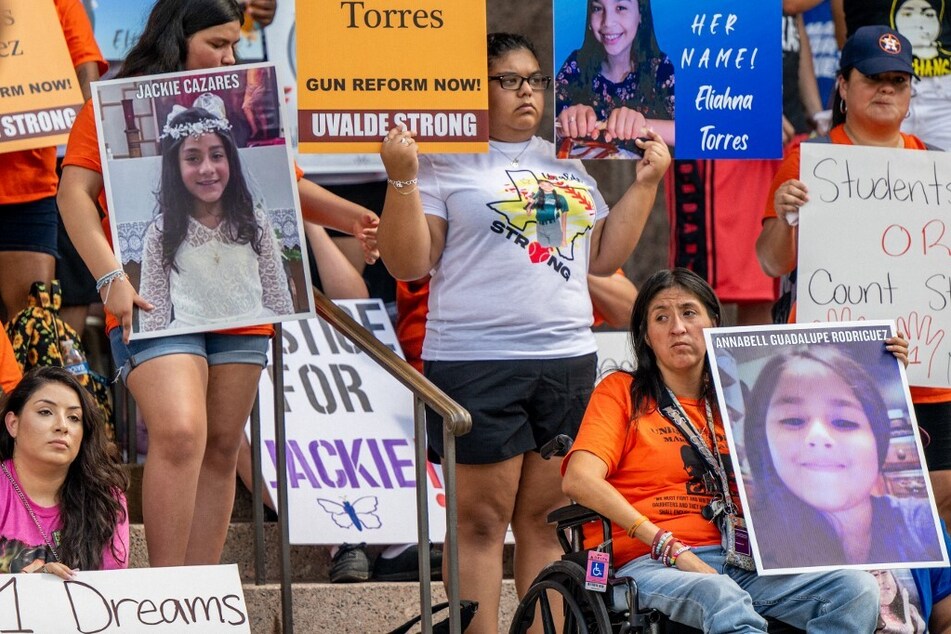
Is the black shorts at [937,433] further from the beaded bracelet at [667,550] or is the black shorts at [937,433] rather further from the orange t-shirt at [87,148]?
the orange t-shirt at [87,148]

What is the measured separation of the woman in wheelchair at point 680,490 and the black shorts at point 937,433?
0.83 meters

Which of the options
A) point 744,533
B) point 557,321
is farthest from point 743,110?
point 744,533

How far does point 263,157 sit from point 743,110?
4.67 feet

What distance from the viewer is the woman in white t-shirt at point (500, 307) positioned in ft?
14.2

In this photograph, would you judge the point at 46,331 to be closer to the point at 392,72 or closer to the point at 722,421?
the point at 392,72

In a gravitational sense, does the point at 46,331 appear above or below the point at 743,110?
below

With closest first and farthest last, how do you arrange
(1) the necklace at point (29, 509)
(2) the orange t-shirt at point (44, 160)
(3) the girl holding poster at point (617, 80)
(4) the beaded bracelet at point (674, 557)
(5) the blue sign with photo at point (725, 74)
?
(4) the beaded bracelet at point (674, 557), (1) the necklace at point (29, 509), (3) the girl holding poster at point (617, 80), (5) the blue sign with photo at point (725, 74), (2) the orange t-shirt at point (44, 160)

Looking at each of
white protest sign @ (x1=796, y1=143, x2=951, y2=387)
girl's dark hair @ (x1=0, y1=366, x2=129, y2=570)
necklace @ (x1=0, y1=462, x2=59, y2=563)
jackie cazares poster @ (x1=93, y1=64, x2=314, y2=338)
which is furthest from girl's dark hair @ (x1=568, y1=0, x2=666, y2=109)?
necklace @ (x1=0, y1=462, x2=59, y2=563)

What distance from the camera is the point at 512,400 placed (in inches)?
171

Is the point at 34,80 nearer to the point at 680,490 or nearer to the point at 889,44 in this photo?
the point at 680,490

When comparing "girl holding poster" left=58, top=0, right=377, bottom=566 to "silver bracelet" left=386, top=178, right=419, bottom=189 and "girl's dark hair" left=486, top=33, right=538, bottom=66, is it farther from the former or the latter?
"girl's dark hair" left=486, top=33, right=538, bottom=66

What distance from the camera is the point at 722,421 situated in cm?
406

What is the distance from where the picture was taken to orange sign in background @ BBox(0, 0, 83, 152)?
503 cm

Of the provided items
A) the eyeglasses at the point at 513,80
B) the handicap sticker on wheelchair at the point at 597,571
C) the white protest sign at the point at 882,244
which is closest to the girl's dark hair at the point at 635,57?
the eyeglasses at the point at 513,80
